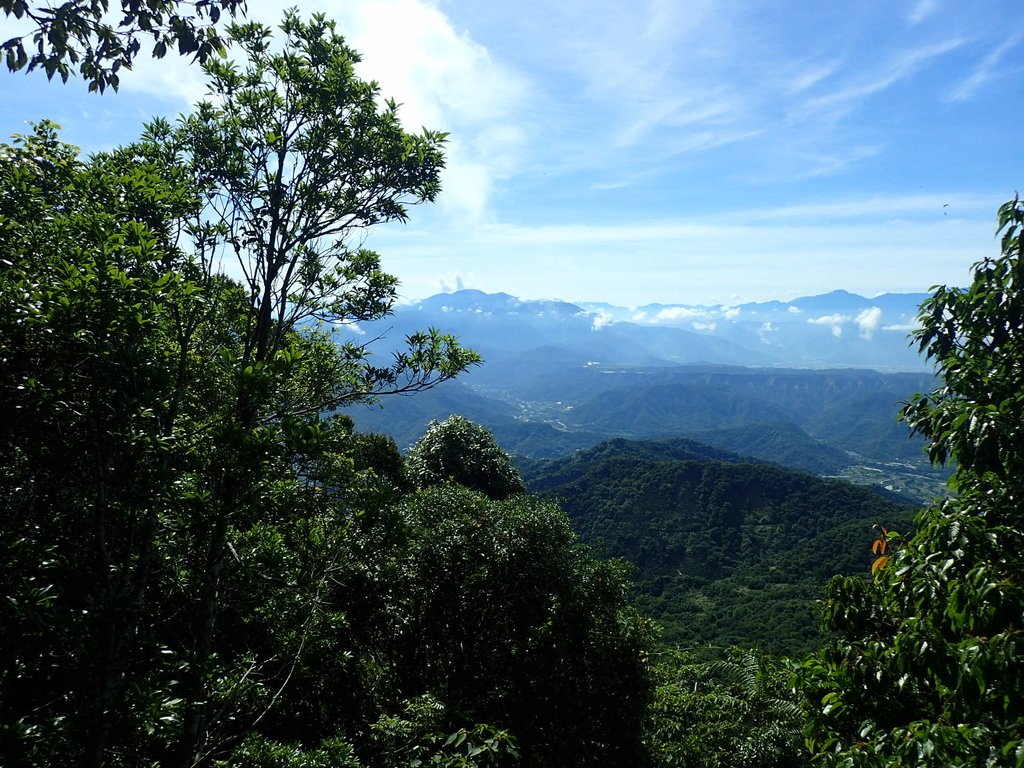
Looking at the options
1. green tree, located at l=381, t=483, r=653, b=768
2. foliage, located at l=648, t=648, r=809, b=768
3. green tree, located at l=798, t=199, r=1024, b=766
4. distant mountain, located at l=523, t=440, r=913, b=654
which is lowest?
distant mountain, located at l=523, t=440, r=913, b=654

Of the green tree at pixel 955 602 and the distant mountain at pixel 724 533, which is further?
the distant mountain at pixel 724 533

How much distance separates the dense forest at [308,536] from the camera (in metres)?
3.96

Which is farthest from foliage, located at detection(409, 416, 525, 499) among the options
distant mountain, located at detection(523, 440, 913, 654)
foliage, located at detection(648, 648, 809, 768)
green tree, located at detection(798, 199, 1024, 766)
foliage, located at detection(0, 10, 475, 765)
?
distant mountain, located at detection(523, 440, 913, 654)

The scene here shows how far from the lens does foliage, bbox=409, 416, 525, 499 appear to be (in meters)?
21.5

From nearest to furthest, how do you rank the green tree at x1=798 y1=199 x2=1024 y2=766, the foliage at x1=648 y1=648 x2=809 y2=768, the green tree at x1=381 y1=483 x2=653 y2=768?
the green tree at x1=798 y1=199 x2=1024 y2=766 → the foliage at x1=648 y1=648 x2=809 y2=768 → the green tree at x1=381 y1=483 x2=653 y2=768

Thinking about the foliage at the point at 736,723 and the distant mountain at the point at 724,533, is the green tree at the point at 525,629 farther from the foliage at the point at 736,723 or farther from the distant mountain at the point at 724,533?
the distant mountain at the point at 724,533

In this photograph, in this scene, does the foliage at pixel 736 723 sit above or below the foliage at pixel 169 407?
below

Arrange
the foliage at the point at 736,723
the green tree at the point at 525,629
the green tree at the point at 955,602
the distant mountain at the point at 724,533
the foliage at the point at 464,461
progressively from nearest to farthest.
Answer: the green tree at the point at 955,602 → the foliage at the point at 736,723 → the green tree at the point at 525,629 → the foliage at the point at 464,461 → the distant mountain at the point at 724,533

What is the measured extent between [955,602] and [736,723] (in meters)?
8.70

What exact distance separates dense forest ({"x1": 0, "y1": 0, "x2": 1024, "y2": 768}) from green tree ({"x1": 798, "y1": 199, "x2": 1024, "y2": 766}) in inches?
1.2

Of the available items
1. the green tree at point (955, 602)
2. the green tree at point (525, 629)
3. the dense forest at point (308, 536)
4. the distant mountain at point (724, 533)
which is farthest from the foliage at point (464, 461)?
the distant mountain at point (724, 533)

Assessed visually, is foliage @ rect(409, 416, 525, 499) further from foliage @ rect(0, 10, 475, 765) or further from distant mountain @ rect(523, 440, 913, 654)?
distant mountain @ rect(523, 440, 913, 654)

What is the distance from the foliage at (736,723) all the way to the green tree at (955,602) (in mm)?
3941

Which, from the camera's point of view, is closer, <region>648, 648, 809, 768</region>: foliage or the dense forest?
the dense forest
